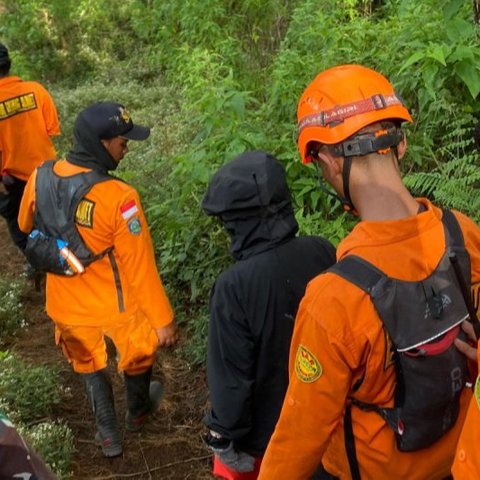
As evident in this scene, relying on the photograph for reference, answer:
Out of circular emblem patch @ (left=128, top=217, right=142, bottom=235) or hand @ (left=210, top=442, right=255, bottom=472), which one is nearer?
hand @ (left=210, top=442, right=255, bottom=472)

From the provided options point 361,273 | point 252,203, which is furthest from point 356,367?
point 252,203

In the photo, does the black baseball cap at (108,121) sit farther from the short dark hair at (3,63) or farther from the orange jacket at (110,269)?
the short dark hair at (3,63)

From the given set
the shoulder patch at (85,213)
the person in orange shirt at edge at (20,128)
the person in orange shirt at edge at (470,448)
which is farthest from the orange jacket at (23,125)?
the person in orange shirt at edge at (470,448)

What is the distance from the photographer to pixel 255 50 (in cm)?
859

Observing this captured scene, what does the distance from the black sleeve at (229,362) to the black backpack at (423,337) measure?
0.78 meters

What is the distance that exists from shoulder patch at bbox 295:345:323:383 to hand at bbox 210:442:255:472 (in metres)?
1.13

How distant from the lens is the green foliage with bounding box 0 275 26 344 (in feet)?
18.9

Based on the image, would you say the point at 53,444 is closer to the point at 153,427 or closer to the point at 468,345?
the point at 153,427

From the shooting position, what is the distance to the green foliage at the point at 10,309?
5.76m

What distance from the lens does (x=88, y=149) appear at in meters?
3.80

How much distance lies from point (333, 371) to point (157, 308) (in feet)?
7.34

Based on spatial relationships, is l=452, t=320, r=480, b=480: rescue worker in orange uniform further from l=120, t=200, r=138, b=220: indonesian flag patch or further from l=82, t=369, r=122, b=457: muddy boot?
l=82, t=369, r=122, b=457: muddy boot

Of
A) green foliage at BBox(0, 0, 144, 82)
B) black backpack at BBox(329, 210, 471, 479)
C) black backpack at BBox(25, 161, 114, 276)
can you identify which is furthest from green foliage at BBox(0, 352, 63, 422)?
green foliage at BBox(0, 0, 144, 82)

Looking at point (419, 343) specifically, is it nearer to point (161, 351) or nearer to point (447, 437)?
point (447, 437)
